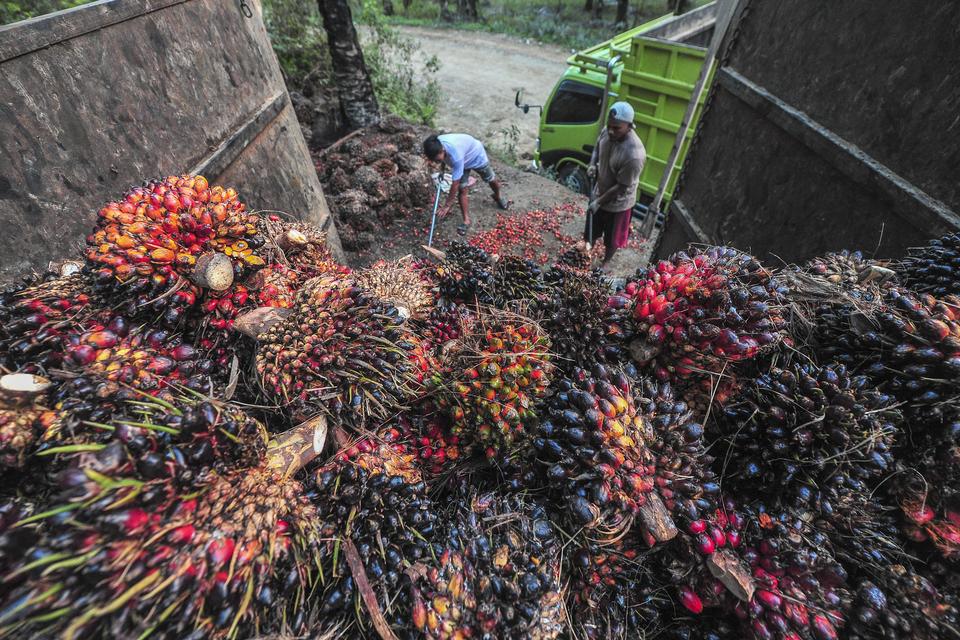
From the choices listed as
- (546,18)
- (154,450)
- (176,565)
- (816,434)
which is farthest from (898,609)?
(546,18)

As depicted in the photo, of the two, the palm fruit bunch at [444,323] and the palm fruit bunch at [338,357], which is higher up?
the palm fruit bunch at [338,357]

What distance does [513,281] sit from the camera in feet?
8.13

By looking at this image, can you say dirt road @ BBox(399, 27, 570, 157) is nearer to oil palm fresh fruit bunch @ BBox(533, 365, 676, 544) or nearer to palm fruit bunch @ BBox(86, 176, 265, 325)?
palm fruit bunch @ BBox(86, 176, 265, 325)

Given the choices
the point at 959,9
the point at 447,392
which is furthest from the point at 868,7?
the point at 447,392

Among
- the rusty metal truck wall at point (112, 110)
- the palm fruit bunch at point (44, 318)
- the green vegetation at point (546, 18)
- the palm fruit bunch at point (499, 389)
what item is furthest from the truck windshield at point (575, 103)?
the green vegetation at point (546, 18)

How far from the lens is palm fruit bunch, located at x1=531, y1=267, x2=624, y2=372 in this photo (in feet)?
5.83

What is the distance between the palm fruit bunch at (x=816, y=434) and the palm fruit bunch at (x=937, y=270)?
2.13ft

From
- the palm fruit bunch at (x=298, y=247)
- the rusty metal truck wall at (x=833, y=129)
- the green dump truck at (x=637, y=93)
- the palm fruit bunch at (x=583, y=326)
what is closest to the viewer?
the palm fruit bunch at (x=583, y=326)

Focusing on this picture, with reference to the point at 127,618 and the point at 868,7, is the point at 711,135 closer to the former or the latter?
the point at 868,7

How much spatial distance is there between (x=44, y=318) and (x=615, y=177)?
5.40 meters

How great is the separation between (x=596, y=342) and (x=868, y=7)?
2967 mm

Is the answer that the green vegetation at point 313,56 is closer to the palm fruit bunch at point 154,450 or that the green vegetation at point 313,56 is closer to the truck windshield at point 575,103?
the truck windshield at point 575,103

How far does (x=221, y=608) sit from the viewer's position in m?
1.08

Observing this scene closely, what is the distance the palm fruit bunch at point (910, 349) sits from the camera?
4.53 feet
